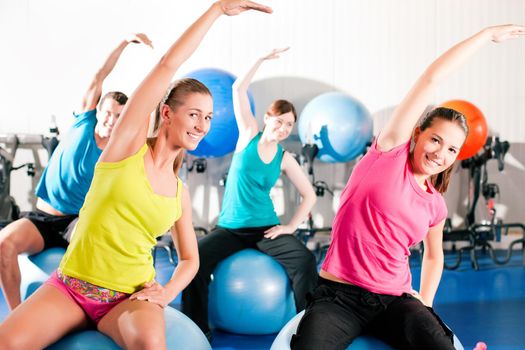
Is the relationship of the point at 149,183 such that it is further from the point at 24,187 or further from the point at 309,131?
the point at 24,187

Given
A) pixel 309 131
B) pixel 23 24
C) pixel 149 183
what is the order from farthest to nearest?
pixel 23 24
pixel 309 131
pixel 149 183

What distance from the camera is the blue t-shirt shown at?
3.02 meters

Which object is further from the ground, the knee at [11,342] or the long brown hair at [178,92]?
the long brown hair at [178,92]

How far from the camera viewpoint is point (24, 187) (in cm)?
539

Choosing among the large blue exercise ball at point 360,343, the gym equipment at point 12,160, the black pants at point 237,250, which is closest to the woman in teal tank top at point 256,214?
the black pants at point 237,250

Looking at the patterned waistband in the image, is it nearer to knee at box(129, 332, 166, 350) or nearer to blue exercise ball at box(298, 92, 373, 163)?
knee at box(129, 332, 166, 350)

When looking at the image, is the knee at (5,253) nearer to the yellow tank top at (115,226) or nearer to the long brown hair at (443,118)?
the yellow tank top at (115,226)

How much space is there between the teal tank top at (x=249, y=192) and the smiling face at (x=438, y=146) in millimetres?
1500

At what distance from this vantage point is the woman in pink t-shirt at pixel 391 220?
5.93 ft

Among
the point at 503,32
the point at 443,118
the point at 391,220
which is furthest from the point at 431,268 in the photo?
the point at 503,32

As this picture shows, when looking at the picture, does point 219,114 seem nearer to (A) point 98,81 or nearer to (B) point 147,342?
(A) point 98,81

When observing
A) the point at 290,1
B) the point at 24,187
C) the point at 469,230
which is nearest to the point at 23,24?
the point at 24,187

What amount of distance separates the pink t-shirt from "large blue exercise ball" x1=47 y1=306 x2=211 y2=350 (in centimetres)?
55

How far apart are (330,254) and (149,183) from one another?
728 mm
